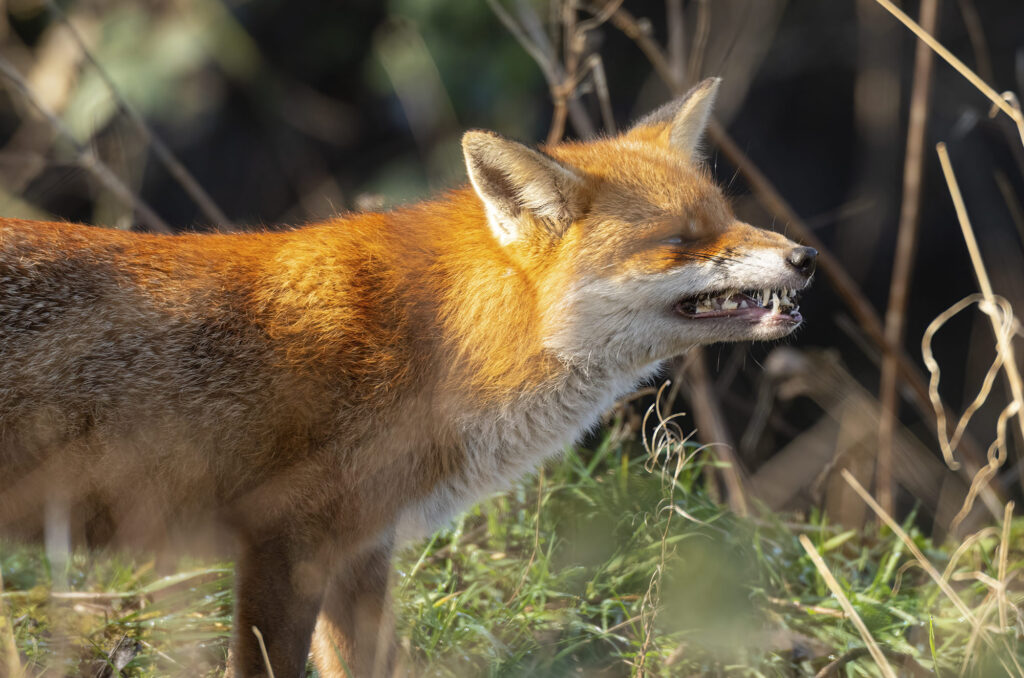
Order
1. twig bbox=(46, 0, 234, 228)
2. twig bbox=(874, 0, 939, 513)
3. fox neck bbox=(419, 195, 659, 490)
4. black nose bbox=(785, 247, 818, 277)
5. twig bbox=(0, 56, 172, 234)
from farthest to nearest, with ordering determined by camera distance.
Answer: twig bbox=(874, 0, 939, 513) < twig bbox=(46, 0, 234, 228) < twig bbox=(0, 56, 172, 234) < fox neck bbox=(419, 195, 659, 490) < black nose bbox=(785, 247, 818, 277)

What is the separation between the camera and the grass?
11.5 ft

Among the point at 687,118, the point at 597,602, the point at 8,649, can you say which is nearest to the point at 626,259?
the point at 687,118

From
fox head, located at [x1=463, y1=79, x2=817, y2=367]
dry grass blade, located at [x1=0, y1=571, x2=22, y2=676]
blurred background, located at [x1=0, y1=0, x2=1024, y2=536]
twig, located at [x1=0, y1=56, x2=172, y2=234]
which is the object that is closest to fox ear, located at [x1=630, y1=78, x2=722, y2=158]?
fox head, located at [x1=463, y1=79, x2=817, y2=367]

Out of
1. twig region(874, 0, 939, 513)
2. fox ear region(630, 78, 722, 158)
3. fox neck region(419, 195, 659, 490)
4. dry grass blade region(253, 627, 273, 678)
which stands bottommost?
twig region(874, 0, 939, 513)

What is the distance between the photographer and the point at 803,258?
3430mm

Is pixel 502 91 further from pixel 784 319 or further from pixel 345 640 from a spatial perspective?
pixel 345 640

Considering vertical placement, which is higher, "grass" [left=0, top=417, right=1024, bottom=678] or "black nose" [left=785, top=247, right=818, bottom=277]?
"black nose" [left=785, top=247, right=818, bottom=277]

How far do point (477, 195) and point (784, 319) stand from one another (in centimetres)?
126

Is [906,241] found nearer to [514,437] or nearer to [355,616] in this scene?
[514,437]

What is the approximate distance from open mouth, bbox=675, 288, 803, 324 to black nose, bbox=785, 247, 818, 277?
12 cm

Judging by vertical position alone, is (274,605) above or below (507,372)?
below

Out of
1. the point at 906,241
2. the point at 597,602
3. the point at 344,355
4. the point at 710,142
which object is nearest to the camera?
the point at 344,355

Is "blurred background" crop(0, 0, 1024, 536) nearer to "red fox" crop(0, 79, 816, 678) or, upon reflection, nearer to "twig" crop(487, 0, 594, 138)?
"twig" crop(487, 0, 594, 138)

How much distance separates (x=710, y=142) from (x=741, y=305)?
4.46 metres
